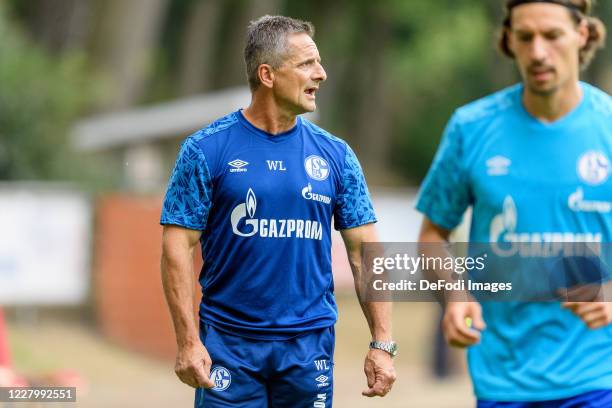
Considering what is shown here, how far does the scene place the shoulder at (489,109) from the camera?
5.57 meters

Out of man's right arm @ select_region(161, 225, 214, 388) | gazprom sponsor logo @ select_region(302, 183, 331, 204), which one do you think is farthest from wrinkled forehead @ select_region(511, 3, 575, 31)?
man's right arm @ select_region(161, 225, 214, 388)

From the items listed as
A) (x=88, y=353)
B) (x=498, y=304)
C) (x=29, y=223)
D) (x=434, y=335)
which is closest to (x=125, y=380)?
(x=88, y=353)

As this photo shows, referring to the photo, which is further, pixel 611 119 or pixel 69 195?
pixel 69 195

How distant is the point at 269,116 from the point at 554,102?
1.26 metres

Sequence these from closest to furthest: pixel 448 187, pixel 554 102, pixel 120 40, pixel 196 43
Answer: pixel 554 102 → pixel 448 187 → pixel 120 40 → pixel 196 43

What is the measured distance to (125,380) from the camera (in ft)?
50.7

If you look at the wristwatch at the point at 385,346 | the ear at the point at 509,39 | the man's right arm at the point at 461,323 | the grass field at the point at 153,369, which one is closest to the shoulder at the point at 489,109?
the ear at the point at 509,39

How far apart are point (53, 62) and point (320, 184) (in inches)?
660

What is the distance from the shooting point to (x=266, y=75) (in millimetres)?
5066

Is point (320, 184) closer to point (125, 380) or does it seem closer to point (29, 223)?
point (125, 380)

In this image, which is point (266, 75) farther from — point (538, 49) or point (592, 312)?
point (592, 312)

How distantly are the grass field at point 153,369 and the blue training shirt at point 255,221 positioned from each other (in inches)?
291

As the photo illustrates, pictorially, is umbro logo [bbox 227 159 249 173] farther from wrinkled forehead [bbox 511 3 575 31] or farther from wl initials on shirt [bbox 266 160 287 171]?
wrinkled forehead [bbox 511 3 575 31]

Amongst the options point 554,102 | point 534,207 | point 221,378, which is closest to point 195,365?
point 221,378
